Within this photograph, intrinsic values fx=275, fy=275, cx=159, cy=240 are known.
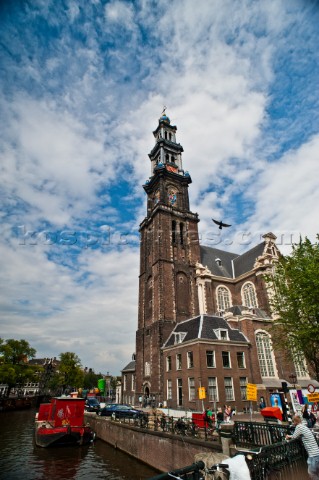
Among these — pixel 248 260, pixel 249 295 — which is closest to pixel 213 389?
pixel 249 295

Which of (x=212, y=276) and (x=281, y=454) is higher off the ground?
(x=212, y=276)

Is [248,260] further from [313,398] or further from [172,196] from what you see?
[313,398]

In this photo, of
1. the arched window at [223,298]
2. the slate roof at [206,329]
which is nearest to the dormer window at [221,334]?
the slate roof at [206,329]

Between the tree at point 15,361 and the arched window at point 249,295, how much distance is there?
42.9 meters

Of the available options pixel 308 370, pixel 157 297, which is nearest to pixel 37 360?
pixel 157 297

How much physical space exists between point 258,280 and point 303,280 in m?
20.6

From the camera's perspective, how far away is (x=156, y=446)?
16.1 m

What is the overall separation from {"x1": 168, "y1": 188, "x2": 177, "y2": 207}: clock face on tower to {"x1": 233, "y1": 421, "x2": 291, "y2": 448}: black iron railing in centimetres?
3904

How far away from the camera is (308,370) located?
33.3 meters

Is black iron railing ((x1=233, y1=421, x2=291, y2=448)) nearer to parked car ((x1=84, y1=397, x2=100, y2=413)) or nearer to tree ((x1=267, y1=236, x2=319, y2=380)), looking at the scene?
tree ((x1=267, y1=236, x2=319, y2=380))

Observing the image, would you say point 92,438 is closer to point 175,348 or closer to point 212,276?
point 175,348

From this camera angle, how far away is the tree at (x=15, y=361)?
164 ft

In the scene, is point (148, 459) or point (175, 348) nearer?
point (148, 459)

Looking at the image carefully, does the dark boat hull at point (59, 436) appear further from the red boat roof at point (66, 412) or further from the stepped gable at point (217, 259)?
the stepped gable at point (217, 259)
